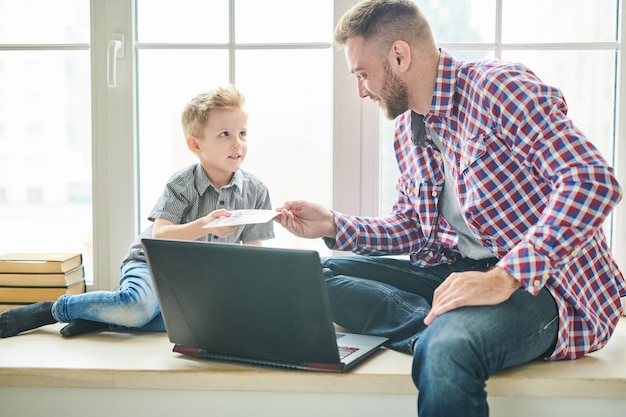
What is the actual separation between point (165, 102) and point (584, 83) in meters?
1.26

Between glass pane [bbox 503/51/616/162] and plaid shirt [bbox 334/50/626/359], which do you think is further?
glass pane [bbox 503/51/616/162]

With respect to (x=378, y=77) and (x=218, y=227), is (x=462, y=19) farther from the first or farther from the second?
(x=218, y=227)

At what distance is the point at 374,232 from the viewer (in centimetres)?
189

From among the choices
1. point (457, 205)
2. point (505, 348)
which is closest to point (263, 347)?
point (505, 348)

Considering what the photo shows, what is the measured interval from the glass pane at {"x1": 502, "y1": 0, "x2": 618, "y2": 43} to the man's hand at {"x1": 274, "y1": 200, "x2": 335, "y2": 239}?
2.54 ft

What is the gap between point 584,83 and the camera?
6.92 feet

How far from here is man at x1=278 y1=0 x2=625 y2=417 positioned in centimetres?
135

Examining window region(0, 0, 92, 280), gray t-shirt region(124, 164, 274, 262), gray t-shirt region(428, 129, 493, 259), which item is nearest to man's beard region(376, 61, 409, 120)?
gray t-shirt region(428, 129, 493, 259)

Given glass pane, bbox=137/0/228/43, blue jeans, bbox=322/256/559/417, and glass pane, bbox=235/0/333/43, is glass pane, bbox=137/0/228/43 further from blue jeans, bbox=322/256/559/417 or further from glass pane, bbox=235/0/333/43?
blue jeans, bbox=322/256/559/417

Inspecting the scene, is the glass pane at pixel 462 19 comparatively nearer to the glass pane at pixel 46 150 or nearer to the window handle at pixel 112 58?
the window handle at pixel 112 58

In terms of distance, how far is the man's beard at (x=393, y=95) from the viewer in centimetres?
171

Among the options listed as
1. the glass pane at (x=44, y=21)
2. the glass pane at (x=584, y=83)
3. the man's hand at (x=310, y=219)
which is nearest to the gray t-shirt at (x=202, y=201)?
the man's hand at (x=310, y=219)

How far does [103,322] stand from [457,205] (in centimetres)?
95

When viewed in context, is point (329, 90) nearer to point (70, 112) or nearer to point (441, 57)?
point (441, 57)
